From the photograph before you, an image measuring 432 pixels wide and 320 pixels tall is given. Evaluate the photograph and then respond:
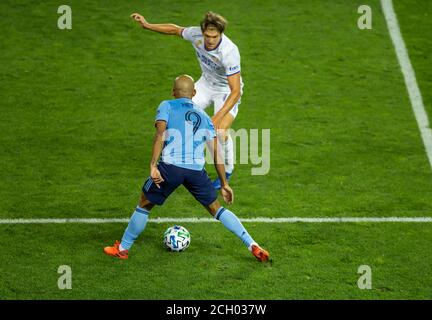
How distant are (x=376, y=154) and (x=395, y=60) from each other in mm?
3319

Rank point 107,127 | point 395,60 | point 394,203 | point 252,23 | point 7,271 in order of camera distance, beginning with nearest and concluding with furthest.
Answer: point 7,271, point 394,203, point 107,127, point 395,60, point 252,23

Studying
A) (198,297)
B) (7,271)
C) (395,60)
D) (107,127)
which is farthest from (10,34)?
(198,297)

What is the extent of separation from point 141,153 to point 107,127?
1.01 m

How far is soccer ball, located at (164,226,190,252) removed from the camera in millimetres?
9977

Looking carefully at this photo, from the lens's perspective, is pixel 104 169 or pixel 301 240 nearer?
pixel 301 240

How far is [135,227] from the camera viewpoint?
9.73 m

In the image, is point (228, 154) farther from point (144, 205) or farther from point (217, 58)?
point (144, 205)

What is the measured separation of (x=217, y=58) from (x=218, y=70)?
30 cm

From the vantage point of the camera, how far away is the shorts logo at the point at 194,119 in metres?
9.42

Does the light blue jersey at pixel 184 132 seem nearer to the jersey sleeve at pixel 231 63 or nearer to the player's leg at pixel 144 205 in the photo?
the player's leg at pixel 144 205

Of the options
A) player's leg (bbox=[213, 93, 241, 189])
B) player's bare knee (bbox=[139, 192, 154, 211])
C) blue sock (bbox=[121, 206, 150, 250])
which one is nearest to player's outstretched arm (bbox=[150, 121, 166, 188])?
player's bare knee (bbox=[139, 192, 154, 211])
